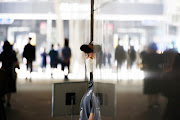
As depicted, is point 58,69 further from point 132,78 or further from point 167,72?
point 167,72

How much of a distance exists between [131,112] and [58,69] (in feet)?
6.94

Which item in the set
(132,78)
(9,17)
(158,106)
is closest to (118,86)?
(132,78)

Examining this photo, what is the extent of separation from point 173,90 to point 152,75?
0.44 ft

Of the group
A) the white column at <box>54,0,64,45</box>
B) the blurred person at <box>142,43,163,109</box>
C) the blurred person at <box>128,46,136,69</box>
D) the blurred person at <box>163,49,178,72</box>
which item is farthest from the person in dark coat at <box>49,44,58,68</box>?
the blurred person at <box>163,49,178,72</box>

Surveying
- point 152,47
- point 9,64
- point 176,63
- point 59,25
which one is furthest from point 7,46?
point 176,63

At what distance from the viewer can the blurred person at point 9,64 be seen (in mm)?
3196

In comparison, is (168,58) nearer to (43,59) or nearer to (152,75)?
(152,75)

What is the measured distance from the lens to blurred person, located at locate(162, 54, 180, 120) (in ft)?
2.86

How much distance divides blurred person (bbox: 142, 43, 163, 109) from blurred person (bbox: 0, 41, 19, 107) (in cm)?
245

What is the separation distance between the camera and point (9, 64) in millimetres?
3234

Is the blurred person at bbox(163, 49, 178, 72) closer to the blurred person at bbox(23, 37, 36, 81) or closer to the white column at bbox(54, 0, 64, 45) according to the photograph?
the white column at bbox(54, 0, 64, 45)

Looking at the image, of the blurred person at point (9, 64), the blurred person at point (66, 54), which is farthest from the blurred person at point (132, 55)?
the blurred person at point (9, 64)

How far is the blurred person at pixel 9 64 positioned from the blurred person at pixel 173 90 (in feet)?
8.51

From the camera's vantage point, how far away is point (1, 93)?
10.8 feet
